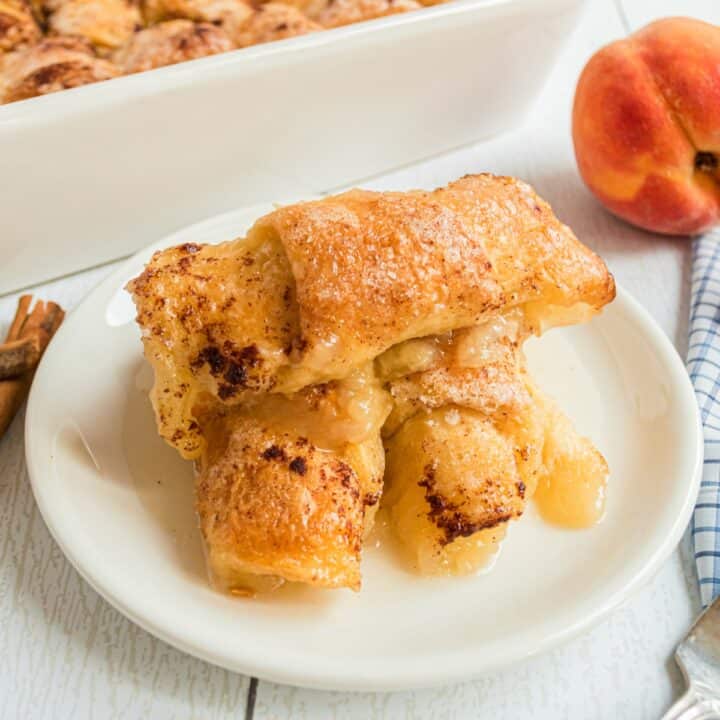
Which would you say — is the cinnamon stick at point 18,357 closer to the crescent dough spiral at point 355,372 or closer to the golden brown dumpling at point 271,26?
the crescent dough spiral at point 355,372

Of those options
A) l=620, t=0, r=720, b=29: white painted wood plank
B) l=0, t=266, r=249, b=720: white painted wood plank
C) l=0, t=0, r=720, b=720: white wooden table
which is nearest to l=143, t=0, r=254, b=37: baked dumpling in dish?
l=0, t=0, r=720, b=720: white wooden table

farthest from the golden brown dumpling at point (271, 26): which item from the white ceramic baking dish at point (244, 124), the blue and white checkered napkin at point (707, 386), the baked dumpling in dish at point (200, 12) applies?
the blue and white checkered napkin at point (707, 386)

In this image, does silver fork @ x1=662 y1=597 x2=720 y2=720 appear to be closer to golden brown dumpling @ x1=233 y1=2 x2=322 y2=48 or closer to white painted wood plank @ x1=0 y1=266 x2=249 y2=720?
white painted wood plank @ x1=0 y1=266 x2=249 y2=720

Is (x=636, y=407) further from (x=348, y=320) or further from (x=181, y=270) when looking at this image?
(x=181, y=270)

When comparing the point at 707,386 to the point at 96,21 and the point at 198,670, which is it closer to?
the point at 198,670

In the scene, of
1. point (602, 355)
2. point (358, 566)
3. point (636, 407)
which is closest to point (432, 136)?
point (602, 355)

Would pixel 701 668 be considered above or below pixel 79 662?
below

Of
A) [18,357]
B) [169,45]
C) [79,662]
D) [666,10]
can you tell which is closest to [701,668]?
[79,662]
